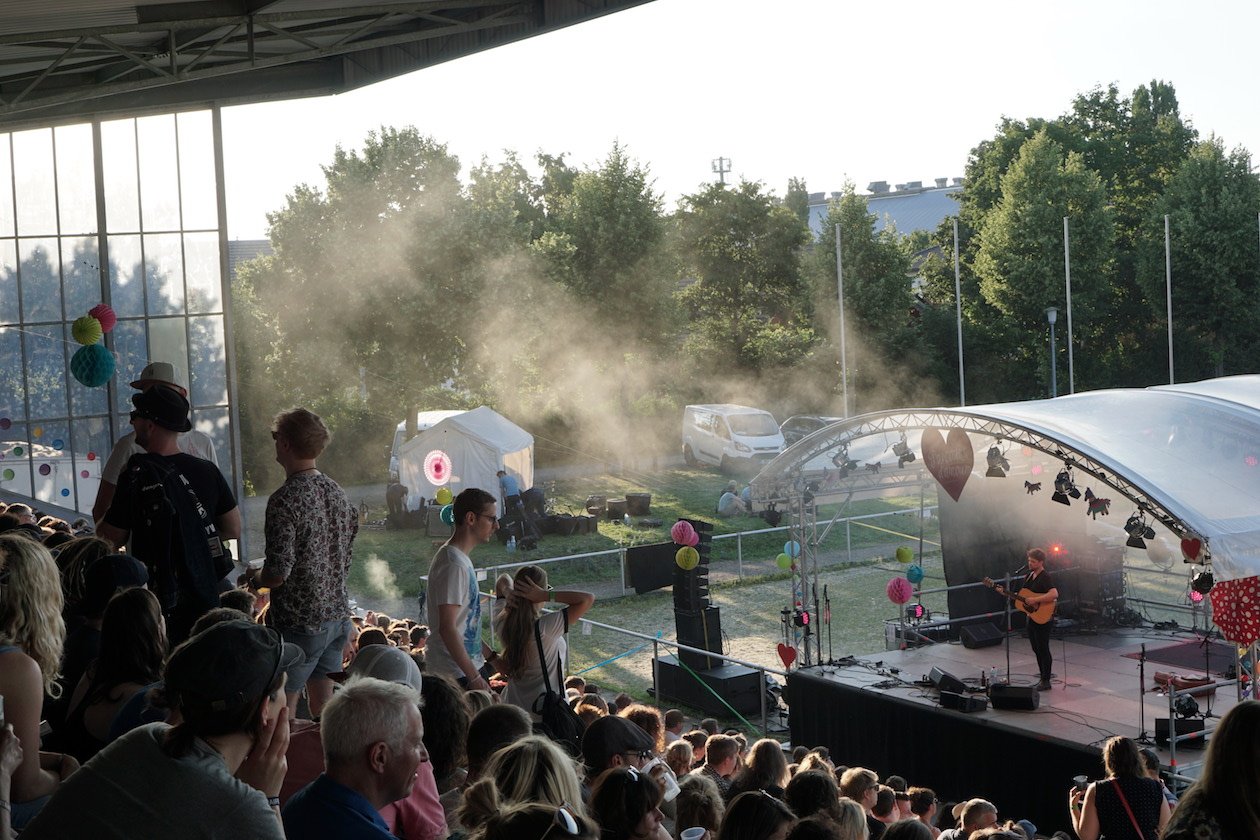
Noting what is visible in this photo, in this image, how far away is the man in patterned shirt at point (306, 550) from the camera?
4.21m

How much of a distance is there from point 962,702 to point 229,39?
32.3ft

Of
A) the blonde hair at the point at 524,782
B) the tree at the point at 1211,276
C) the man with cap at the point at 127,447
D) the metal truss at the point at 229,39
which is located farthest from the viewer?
the tree at the point at 1211,276

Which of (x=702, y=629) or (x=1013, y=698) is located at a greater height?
(x=702, y=629)

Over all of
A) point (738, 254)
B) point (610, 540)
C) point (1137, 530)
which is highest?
point (738, 254)

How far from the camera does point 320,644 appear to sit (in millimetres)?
4367

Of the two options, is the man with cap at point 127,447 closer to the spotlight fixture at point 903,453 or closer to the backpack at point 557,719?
the backpack at point 557,719

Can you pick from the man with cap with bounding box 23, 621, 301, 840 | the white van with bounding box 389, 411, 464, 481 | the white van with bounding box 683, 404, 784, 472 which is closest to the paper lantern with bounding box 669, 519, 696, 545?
the white van with bounding box 389, 411, 464, 481

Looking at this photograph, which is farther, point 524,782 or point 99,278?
point 99,278

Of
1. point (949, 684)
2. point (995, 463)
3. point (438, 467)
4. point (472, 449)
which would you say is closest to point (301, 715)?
point (949, 684)

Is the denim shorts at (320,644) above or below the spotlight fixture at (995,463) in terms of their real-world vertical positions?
above

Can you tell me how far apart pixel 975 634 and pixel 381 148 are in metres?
20.7

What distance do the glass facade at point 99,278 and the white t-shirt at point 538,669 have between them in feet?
35.7

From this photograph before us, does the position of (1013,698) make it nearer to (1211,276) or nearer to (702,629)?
(702,629)

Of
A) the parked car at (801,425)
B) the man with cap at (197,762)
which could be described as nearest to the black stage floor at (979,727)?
the man with cap at (197,762)
